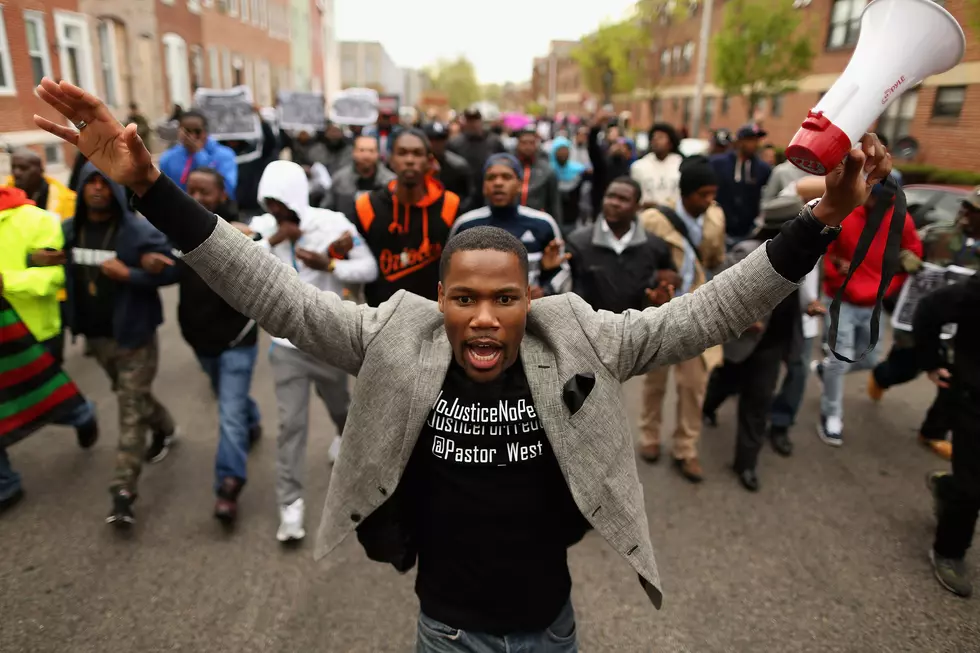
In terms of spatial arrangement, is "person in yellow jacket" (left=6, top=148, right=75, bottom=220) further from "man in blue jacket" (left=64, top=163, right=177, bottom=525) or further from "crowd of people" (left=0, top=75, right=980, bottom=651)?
"man in blue jacket" (left=64, top=163, right=177, bottom=525)

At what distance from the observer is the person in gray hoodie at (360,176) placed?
648 cm

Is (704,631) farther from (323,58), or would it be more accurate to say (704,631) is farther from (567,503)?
(323,58)

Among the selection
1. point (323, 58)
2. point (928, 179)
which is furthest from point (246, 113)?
point (323, 58)

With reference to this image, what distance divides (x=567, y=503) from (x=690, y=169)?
3.23 m

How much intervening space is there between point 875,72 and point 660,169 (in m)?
5.74

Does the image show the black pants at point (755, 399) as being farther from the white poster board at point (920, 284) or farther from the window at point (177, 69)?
the window at point (177, 69)

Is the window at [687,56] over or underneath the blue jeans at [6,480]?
over

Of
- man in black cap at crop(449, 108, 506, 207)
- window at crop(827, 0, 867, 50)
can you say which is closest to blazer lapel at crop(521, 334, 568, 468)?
man in black cap at crop(449, 108, 506, 207)

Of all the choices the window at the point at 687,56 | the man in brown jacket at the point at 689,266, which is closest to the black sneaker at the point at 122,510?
the man in brown jacket at the point at 689,266

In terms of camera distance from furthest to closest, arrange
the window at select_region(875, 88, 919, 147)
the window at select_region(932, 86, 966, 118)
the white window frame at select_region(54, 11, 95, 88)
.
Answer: the window at select_region(875, 88, 919, 147) → the window at select_region(932, 86, 966, 118) → the white window frame at select_region(54, 11, 95, 88)

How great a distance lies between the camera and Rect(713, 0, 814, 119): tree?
1680 centimetres

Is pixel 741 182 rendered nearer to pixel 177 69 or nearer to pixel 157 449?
pixel 157 449

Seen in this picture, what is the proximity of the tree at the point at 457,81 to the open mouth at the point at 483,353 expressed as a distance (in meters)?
91.2

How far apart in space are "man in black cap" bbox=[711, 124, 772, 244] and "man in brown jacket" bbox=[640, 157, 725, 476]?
289 centimetres
